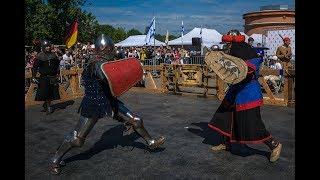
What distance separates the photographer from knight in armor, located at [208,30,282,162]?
5.46m

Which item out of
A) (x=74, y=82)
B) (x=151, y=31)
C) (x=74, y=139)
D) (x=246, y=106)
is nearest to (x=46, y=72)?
(x=74, y=82)

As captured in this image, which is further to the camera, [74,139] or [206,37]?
[206,37]

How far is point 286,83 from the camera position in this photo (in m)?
10.3

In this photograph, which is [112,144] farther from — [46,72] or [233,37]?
[46,72]

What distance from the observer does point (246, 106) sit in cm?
551

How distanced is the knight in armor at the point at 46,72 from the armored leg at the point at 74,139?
4498mm

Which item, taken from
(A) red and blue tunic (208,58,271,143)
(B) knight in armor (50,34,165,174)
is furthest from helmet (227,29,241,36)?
(B) knight in armor (50,34,165,174)

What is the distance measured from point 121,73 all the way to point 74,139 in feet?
3.54

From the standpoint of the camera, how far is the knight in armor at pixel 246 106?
5465 millimetres

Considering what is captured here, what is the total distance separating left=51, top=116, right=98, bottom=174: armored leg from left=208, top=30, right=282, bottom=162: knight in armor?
198cm

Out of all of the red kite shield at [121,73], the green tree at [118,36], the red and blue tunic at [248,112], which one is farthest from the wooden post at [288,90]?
the green tree at [118,36]
